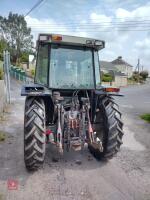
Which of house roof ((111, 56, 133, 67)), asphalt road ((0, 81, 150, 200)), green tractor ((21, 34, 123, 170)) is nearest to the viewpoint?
asphalt road ((0, 81, 150, 200))

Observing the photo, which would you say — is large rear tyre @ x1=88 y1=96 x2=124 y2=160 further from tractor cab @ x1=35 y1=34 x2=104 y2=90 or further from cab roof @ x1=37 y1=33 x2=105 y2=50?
cab roof @ x1=37 y1=33 x2=105 y2=50

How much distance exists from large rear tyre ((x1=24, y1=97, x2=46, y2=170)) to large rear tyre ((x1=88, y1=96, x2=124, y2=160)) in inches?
51.4

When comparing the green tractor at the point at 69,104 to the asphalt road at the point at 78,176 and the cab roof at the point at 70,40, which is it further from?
the asphalt road at the point at 78,176

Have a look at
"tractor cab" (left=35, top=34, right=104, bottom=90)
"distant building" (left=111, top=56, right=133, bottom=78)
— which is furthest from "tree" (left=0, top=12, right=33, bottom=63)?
"tractor cab" (left=35, top=34, right=104, bottom=90)

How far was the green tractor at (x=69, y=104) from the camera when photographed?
4578mm

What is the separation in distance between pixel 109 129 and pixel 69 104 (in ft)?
3.17

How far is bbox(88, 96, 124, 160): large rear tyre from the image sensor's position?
197 inches

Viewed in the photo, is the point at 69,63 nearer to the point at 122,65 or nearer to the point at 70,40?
the point at 70,40

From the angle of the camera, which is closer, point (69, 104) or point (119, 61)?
point (69, 104)

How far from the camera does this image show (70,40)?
16.6 ft

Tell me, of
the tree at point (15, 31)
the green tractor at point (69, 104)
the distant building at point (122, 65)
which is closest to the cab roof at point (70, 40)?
the green tractor at point (69, 104)

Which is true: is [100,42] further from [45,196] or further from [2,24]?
[2,24]

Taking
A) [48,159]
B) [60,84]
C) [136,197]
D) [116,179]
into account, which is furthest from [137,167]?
[60,84]

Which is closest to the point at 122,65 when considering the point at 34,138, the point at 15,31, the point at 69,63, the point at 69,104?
the point at 15,31
